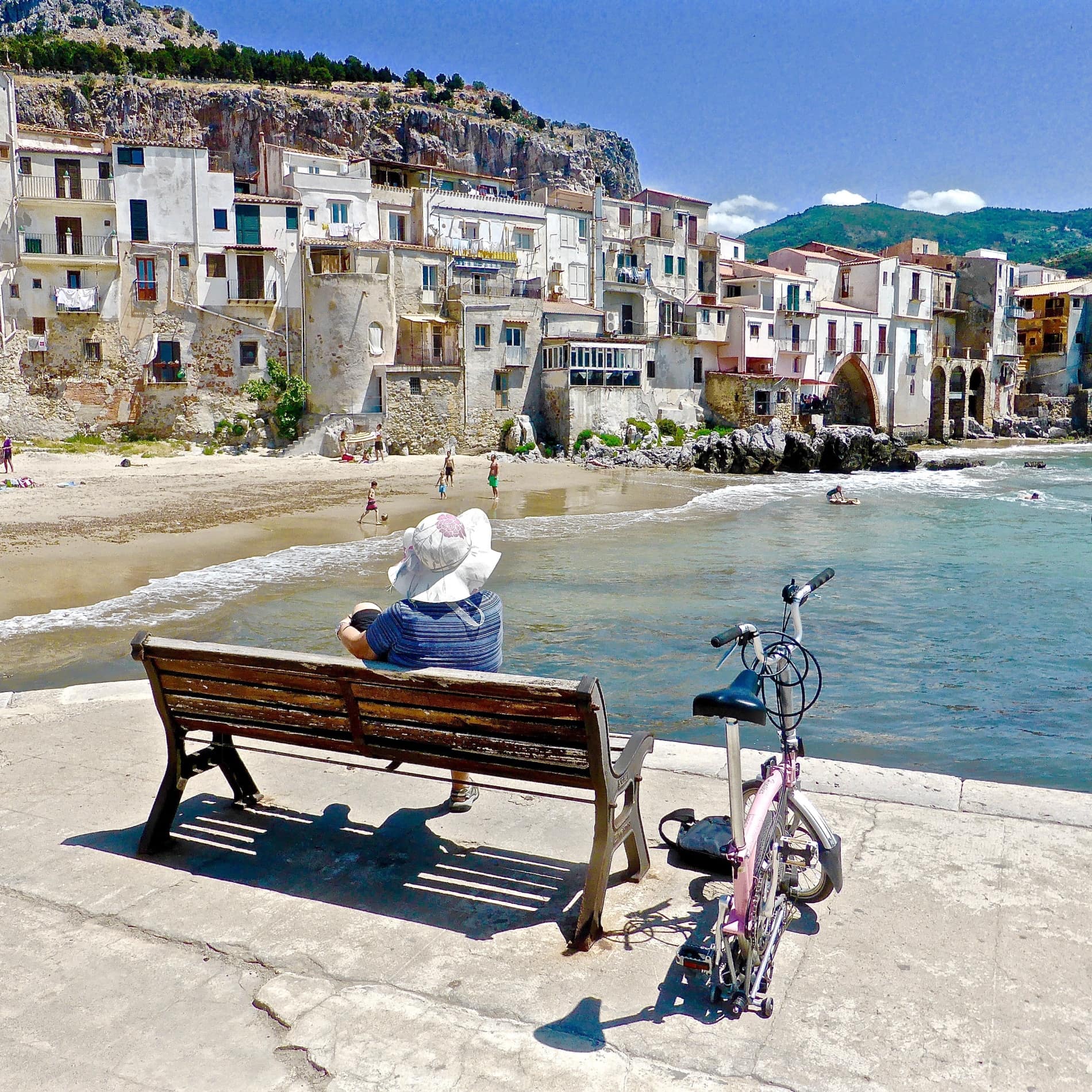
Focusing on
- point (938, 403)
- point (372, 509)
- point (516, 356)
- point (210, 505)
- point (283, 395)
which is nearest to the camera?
point (372, 509)

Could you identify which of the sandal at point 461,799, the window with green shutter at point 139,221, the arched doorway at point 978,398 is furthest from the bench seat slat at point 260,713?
the arched doorway at point 978,398

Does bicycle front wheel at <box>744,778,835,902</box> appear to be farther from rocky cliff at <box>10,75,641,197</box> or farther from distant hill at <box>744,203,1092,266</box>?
distant hill at <box>744,203,1092,266</box>

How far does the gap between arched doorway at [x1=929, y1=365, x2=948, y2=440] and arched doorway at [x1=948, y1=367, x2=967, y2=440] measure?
2.92ft

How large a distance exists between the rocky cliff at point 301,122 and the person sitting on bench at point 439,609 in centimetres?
8838

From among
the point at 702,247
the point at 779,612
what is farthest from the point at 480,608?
the point at 702,247

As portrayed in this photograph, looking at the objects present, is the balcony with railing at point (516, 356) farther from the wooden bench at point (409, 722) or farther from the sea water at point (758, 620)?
the wooden bench at point (409, 722)

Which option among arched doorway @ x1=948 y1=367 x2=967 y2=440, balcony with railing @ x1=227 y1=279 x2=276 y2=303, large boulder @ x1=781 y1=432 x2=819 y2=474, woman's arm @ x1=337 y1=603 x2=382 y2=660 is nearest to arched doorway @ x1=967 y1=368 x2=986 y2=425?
arched doorway @ x1=948 y1=367 x2=967 y2=440

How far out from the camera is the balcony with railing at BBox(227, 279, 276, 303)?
45969 mm

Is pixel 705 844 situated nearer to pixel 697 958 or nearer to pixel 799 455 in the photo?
pixel 697 958

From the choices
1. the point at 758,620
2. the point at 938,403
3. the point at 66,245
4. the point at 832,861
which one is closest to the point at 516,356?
the point at 66,245

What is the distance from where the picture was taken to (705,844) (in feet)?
14.0

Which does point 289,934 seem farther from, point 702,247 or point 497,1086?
point 702,247

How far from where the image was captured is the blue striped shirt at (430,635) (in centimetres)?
449

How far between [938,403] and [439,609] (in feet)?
253
